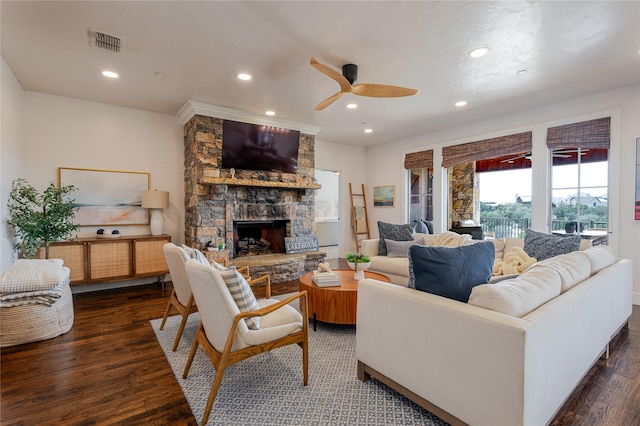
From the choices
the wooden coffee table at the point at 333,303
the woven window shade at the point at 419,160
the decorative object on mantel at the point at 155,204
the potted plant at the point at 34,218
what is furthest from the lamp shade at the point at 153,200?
the woven window shade at the point at 419,160

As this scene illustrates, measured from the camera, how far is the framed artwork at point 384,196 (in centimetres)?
680

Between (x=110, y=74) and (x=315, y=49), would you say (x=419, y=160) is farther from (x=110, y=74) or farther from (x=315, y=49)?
(x=110, y=74)

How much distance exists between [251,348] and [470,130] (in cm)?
538

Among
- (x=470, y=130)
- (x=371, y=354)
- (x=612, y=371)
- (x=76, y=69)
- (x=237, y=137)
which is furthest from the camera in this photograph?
(x=470, y=130)

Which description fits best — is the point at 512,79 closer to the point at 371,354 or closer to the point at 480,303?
the point at 480,303

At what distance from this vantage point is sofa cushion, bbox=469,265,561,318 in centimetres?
143

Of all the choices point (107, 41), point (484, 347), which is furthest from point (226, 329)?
point (107, 41)

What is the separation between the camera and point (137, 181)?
4.64 meters

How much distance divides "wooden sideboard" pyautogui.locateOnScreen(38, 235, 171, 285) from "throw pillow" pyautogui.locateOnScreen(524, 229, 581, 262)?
4887mm

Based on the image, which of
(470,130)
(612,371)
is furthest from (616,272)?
(470,130)

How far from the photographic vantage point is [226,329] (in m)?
1.73

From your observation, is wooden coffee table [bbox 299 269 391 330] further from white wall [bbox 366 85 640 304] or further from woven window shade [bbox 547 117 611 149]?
woven window shade [bbox 547 117 611 149]

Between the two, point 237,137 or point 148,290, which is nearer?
point 148,290

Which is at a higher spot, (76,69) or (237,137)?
(76,69)
